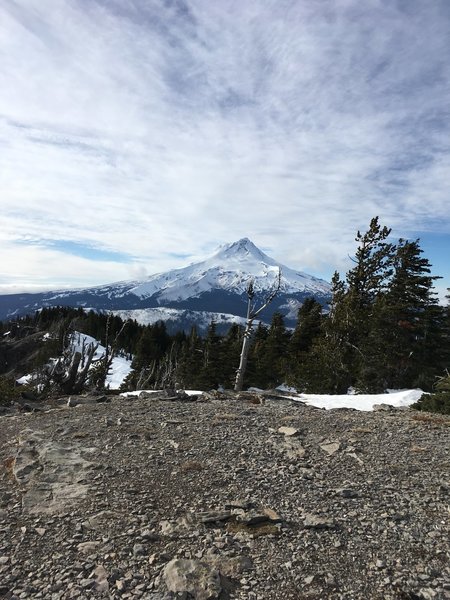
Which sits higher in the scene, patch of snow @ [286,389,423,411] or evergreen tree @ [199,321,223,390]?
patch of snow @ [286,389,423,411]

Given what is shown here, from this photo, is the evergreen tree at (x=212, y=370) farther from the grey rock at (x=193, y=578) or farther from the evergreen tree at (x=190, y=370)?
the grey rock at (x=193, y=578)

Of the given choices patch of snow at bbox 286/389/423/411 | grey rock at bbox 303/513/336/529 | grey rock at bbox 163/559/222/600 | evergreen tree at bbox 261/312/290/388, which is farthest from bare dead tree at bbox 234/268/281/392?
evergreen tree at bbox 261/312/290/388

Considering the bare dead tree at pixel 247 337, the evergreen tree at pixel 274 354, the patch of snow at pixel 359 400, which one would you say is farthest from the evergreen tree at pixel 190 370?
the patch of snow at pixel 359 400

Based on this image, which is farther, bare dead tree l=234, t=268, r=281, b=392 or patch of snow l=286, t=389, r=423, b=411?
bare dead tree l=234, t=268, r=281, b=392

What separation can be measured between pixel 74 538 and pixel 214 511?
2435 millimetres

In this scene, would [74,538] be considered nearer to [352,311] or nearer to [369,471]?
[369,471]

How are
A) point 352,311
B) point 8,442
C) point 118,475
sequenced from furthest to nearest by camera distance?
point 352,311 < point 8,442 < point 118,475

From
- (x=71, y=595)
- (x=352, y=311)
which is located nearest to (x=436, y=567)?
(x=71, y=595)

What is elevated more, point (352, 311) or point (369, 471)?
point (352, 311)

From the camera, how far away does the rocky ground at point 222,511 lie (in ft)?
18.8

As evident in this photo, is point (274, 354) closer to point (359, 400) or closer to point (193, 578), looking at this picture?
point (359, 400)

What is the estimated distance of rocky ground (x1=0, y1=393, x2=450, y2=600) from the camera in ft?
18.8

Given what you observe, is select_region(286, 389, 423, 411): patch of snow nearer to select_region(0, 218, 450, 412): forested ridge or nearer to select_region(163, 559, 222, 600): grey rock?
select_region(0, 218, 450, 412): forested ridge

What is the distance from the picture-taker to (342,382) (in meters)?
31.8
